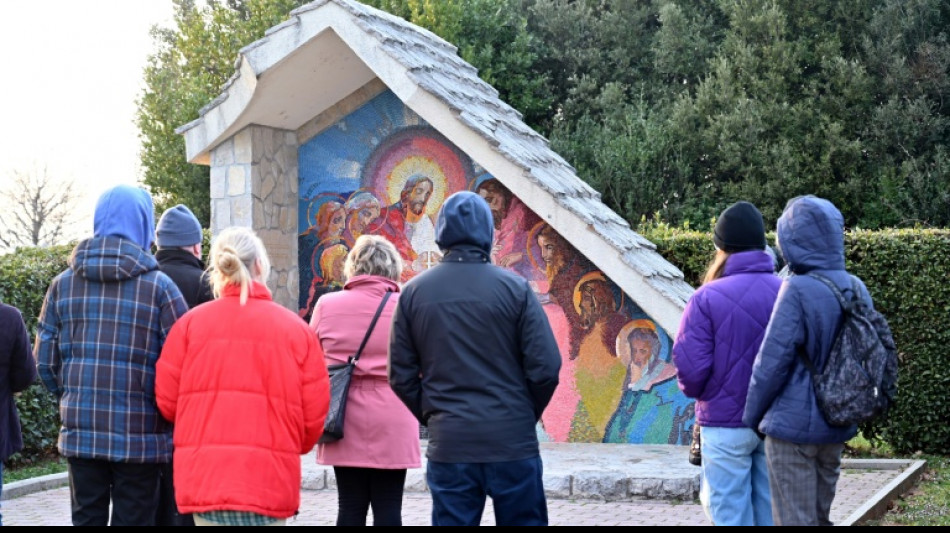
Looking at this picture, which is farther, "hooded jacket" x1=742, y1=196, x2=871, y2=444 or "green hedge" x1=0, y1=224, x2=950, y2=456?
"green hedge" x1=0, y1=224, x2=950, y2=456

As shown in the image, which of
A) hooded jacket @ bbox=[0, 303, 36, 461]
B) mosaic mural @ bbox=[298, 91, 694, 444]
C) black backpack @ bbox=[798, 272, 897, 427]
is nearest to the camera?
black backpack @ bbox=[798, 272, 897, 427]

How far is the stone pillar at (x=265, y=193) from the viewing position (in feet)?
37.9

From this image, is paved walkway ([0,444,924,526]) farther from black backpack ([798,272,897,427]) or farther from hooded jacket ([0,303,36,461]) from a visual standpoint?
black backpack ([798,272,897,427])

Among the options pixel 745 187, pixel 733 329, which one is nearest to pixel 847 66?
pixel 745 187

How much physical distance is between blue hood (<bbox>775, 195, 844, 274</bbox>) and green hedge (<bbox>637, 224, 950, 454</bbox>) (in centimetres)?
689

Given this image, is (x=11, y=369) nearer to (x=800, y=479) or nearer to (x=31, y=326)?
(x=800, y=479)

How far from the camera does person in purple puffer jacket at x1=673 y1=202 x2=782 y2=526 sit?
5699 millimetres

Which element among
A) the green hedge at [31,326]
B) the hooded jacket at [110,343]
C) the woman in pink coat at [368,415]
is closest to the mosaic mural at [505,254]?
the green hedge at [31,326]

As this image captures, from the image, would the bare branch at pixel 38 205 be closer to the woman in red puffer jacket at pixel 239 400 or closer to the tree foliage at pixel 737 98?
the tree foliage at pixel 737 98

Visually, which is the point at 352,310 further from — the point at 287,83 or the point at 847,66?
the point at 847,66

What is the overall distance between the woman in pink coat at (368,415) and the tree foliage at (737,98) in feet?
60.5

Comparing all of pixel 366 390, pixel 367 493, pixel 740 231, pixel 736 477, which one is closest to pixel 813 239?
pixel 740 231

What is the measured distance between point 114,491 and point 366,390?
135 centimetres

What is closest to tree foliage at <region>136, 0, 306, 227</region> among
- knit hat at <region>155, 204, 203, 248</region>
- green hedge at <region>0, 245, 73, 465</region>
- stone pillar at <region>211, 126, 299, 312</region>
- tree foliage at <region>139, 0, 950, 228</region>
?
tree foliage at <region>139, 0, 950, 228</region>
